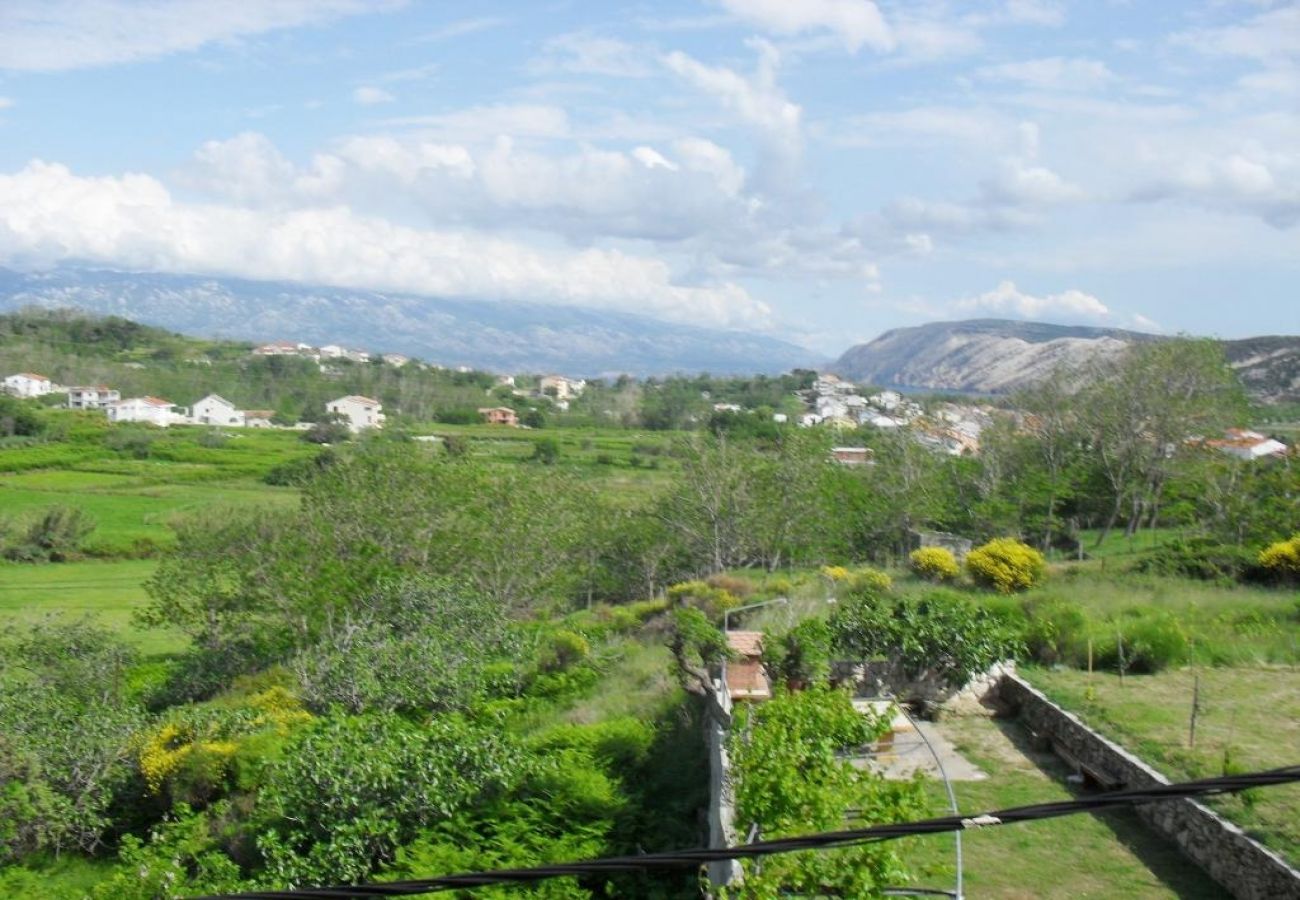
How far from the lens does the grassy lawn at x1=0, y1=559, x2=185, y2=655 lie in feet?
115

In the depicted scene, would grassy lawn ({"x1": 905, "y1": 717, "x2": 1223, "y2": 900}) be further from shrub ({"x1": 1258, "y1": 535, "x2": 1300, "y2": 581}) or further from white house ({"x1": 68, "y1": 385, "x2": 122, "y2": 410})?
white house ({"x1": 68, "y1": 385, "x2": 122, "y2": 410})

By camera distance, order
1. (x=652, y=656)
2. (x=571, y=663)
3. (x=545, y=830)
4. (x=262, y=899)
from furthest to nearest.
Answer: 1. (x=571, y=663)
2. (x=652, y=656)
3. (x=545, y=830)
4. (x=262, y=899)

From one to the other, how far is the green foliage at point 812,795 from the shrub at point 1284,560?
1508 cm

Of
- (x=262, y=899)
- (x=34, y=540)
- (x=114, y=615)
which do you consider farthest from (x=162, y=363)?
(x=262, y=899)

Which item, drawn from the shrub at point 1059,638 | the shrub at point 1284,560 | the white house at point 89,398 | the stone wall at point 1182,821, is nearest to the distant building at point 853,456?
the shrub at point 1284,560

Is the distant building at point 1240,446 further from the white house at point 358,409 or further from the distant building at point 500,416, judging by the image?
the white house at point 358,409

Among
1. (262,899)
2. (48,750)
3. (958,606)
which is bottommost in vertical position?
(48,750)

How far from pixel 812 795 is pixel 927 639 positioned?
6364 millimetres

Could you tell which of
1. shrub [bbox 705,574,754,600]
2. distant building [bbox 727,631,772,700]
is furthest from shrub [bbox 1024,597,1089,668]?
shrub [bbox 705,574,754,600]

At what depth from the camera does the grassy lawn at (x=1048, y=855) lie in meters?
8.69

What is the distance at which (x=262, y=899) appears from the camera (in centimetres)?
270

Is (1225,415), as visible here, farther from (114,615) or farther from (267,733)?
(114,615)

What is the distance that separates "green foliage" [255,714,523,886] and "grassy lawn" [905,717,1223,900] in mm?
4755

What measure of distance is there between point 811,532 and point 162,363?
10760cm
